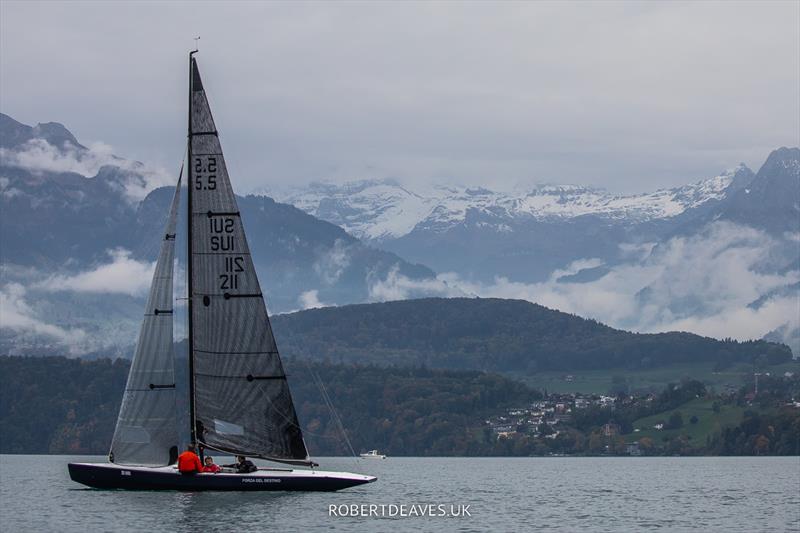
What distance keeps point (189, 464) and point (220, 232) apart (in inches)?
520

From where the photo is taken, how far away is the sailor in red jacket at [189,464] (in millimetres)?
85250

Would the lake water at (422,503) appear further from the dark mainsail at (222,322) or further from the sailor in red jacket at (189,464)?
the dark mainsail at (222,322)

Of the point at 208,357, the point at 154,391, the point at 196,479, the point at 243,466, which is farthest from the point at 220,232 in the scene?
the point at 196,479

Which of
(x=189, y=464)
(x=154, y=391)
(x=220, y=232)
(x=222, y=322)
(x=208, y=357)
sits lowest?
(x=189, y=464)

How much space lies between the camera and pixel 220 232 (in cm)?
8725

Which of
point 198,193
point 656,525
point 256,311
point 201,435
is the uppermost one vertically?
point 198,193

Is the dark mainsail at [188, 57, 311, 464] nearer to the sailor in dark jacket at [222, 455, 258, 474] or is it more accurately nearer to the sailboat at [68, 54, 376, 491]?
the sailboat at [68, 54, 376, 491]

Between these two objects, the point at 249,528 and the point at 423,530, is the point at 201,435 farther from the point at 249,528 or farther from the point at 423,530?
the point at 423,530

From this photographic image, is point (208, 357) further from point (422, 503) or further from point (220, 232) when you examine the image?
point (422, 503)

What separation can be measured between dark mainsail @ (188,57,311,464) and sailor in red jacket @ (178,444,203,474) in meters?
1.25

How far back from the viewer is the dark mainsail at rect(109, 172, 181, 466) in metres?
87.2

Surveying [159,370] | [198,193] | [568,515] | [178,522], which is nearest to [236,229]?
[198,193]

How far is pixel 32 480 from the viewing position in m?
154

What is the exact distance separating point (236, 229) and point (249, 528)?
17406mm
